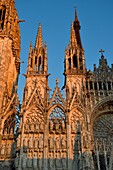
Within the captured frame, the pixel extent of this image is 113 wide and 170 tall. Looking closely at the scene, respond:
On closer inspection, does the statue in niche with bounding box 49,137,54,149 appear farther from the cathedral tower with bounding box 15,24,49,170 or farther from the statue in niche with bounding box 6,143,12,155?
the statue in niche with bounding box 6,143,12,155

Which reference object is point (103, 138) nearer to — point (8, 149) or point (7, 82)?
point (8, 149)

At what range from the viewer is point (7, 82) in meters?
21.4

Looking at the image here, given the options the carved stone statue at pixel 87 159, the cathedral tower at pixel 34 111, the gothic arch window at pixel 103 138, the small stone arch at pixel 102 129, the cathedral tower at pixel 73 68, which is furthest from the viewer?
the cathedral tower at pixel 73 68

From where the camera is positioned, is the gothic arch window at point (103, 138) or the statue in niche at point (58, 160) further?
the gothic arch window at point (103, 138)

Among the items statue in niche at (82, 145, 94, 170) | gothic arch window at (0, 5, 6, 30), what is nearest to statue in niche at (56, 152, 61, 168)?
statue in niche at (82, 145, 94, 170)

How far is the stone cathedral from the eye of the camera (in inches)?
657

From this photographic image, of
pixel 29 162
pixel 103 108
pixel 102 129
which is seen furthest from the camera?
pixel 103 108

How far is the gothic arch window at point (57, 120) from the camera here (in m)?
18.1

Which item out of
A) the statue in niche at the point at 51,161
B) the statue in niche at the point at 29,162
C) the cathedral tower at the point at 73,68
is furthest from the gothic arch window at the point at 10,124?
the cathedral tower at the point at 73,68

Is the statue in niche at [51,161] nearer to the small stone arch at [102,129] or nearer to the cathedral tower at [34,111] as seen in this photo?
the cathedral tower at [34,111]

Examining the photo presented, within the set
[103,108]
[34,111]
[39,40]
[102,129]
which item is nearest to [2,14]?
[39,40]

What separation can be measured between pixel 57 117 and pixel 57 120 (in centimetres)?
28

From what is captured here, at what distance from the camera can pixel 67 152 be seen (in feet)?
55.3

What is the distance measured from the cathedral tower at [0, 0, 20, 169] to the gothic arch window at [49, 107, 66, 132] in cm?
248
